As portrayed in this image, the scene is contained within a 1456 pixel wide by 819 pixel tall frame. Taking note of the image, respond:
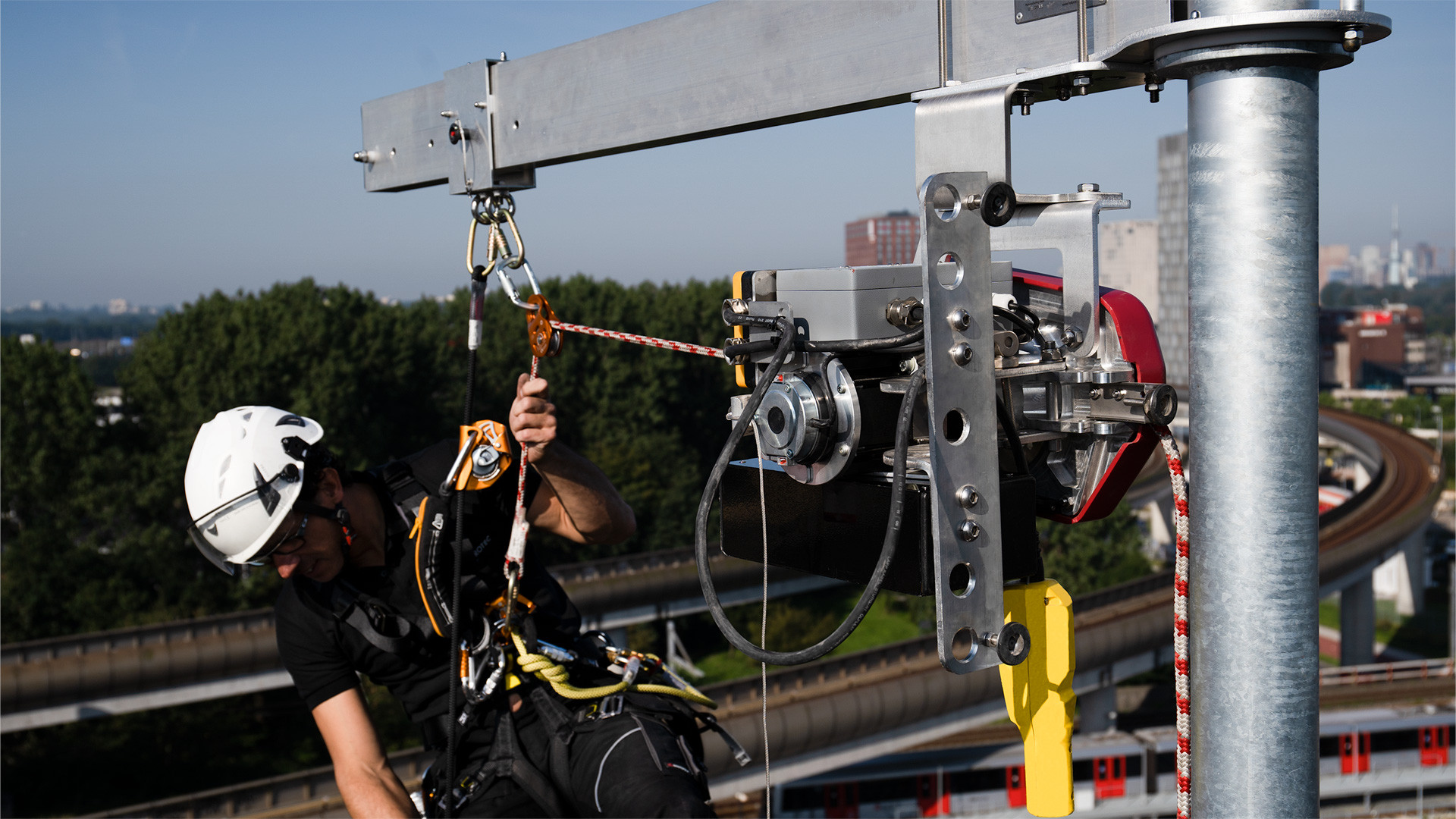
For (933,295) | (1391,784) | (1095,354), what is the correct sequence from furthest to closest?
(1391,784) < (1095,354) < (933,295)

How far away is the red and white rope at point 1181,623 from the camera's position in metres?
2.05

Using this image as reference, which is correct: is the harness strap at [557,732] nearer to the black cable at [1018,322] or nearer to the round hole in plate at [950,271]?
the black cable at [1018,322]

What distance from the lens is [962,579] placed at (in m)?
2.19

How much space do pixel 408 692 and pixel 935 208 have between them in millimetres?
3468

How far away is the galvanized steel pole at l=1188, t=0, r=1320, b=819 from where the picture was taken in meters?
1.85

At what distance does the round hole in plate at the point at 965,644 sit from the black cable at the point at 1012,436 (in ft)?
1.19

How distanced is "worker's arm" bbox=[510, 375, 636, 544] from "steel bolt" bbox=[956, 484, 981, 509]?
2.21 meters

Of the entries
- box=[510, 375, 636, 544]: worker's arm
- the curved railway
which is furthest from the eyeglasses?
the curved railway

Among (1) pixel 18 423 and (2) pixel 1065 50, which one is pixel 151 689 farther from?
(2) pixel 1065 50

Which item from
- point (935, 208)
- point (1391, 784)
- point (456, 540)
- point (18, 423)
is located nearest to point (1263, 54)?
point (935, 208)

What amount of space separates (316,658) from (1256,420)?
12.4 ft

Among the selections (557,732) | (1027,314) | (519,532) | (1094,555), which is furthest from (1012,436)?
(1094,555)

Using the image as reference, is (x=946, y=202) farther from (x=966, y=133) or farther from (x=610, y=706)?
(x=610, y=706)

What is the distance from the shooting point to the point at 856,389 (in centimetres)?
247
